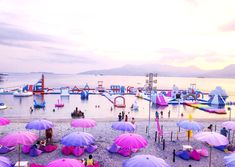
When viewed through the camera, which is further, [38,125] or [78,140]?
[38,125]

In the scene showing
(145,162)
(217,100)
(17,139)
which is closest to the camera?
(145,162)

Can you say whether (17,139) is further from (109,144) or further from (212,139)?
(212,139)

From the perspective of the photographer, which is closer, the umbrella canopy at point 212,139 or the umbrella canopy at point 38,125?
the umbrella canopy at point 212,139

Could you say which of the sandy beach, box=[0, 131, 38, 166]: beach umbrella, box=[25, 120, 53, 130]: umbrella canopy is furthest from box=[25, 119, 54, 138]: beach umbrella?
box=[0, 131, 38, 166]: beach umbrella

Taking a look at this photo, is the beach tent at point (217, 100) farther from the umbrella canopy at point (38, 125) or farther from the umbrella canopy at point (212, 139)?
the umbrella canopy at point (38, 125)

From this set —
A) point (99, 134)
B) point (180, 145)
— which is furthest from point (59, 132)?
point (180, 145)

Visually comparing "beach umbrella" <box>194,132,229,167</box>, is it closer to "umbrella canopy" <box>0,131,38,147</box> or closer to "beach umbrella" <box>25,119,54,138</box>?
"umbrella canopy" <box>0,131,38,147</box>

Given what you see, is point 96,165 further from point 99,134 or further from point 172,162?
point 99,134

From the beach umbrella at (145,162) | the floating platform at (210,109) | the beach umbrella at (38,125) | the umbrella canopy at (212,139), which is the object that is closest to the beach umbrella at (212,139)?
the umbrella canopy at (212,139)

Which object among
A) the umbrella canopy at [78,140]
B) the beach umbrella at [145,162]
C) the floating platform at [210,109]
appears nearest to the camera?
the beach umbrella at [145,162]

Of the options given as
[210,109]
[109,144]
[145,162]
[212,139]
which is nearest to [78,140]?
[145,162]

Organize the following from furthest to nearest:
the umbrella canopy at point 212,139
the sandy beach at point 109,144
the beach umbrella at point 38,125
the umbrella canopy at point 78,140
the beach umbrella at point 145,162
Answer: the beach umbrella at point 38,125, the sandy beach at point 109,144, the umbrella canopy at point 212,139, the umbrella canopy at point 78,140, the beach umbrella at point 145,162

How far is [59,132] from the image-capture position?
67.1ft

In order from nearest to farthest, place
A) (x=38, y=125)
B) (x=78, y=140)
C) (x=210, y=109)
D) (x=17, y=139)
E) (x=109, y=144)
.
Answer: (x=17, y=139) → (x=78, y=140) → (x=38, y=125) → (x=109, y=144) → (x=210, y=109)
